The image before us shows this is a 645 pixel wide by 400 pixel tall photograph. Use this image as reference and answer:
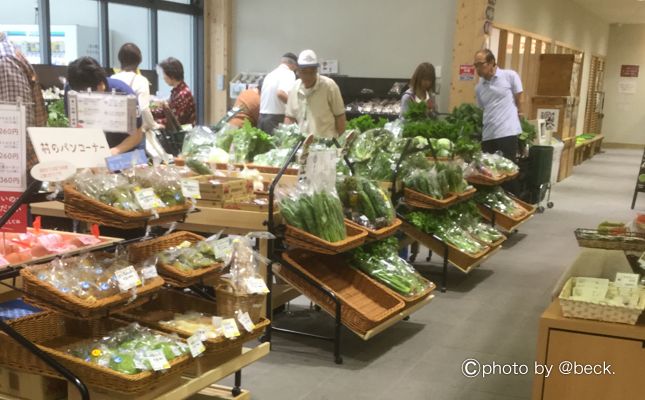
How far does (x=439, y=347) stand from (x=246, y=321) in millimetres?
1658

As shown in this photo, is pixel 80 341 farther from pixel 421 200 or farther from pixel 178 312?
pixel 421 200

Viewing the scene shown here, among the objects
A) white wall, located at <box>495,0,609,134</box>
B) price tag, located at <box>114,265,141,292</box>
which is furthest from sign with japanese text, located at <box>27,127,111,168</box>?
white wall, located at <box>495,0,609,134</box>

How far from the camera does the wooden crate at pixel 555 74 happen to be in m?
10.9

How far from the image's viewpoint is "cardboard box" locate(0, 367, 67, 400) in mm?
2318

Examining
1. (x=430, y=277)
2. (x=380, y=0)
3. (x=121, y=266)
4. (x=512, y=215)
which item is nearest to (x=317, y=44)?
(x=380, y=0)

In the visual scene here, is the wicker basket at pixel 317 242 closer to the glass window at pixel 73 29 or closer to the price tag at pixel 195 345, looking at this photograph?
the price tag at pixel 195 345

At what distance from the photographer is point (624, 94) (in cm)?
2030

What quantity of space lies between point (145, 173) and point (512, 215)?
436cm

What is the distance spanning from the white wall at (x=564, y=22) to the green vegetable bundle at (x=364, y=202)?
19.2 feet

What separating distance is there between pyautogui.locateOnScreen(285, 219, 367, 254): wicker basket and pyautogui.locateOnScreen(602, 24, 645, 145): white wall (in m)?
19.0

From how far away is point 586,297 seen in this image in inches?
95.7

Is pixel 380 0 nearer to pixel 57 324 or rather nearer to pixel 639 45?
pixel 57 324

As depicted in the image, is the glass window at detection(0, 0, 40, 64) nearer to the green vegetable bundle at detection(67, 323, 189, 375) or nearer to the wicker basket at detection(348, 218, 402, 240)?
the wicker basket at detection(348, 218, 402, 240)

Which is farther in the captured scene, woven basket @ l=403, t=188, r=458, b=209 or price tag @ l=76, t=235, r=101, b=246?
woven basket @ l=403, t=188, r=458, b=209
